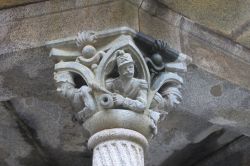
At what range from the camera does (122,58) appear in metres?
2.44

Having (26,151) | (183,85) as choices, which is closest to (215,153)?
(183,85)

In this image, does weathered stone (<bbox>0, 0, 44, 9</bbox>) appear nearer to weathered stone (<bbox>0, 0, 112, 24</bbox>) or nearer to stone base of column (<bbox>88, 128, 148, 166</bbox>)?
weathered stone (<bbox>0, 0, 112, 24</bbox>)

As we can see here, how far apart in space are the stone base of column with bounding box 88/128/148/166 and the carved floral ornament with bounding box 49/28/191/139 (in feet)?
0.12

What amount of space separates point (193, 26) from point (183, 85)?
290 millimetres

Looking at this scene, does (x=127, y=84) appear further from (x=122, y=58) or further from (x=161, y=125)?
(x=161, y=125)

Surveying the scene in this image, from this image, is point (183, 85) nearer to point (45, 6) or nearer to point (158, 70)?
point (158, 70)

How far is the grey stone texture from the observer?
268 centimetres

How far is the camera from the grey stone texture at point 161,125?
8.80 ft

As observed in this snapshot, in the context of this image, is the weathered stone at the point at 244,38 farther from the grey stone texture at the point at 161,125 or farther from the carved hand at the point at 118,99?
the carved hand at the point at 118,99

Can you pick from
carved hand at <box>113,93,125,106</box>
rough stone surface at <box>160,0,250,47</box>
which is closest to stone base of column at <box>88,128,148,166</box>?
carved hand at <box>113,93,125,106</box>

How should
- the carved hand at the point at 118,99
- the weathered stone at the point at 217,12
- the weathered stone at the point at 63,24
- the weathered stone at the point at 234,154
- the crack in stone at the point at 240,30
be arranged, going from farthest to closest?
the weathered stone at the point at 234,154, the crack in stone at the point at 240,30, the weathered stone at the point at 217,12, the weathered stone at the point at 63,24, the carved hand at the point at 118,99

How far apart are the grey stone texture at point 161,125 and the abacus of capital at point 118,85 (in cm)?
9

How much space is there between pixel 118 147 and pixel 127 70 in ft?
1.06

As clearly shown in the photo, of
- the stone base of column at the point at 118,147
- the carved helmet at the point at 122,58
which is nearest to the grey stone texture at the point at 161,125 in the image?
the carved helmet at the point at 122,58
